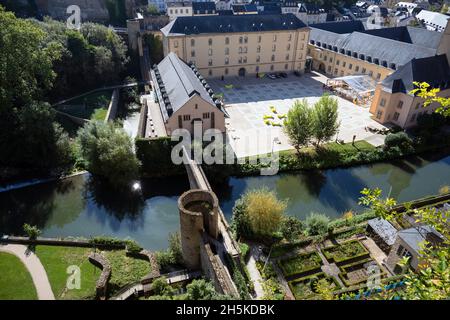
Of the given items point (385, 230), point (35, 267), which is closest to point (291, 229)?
point (385, 230)

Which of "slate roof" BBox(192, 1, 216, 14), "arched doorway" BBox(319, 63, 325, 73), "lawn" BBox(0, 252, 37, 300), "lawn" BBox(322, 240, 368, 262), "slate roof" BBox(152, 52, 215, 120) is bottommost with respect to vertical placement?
"lawn" BBox(0, 252, 37, 300)

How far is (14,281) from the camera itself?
23.8m

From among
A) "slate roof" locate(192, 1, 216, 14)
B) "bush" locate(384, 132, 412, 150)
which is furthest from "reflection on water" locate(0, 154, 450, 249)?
"slate roof" locate(192, 1, 216, 14)

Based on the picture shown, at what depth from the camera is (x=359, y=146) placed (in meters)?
42.9

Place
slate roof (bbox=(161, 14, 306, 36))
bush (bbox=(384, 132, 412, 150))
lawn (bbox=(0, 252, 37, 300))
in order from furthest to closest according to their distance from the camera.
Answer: slate roof (bbox=(161, 14, 306, 36))
bush (bbox=(384, 132, 412, 150))
lawn (bbox=(0, 252, 37, 300))

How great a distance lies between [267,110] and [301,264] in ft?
99.7

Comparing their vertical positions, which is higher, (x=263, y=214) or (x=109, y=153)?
(x=109, y=153)

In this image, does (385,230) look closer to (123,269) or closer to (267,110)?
(123,269)

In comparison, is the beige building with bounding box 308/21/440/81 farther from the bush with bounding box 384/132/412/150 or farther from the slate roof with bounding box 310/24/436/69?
the bush with bounding box 384/132/412/150

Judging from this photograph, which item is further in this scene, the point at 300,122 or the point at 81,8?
the point at 81,8

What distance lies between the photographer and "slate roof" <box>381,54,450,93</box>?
46.7 metres

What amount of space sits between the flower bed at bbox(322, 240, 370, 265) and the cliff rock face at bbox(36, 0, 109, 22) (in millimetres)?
75430

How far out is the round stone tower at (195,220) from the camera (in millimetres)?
23594
